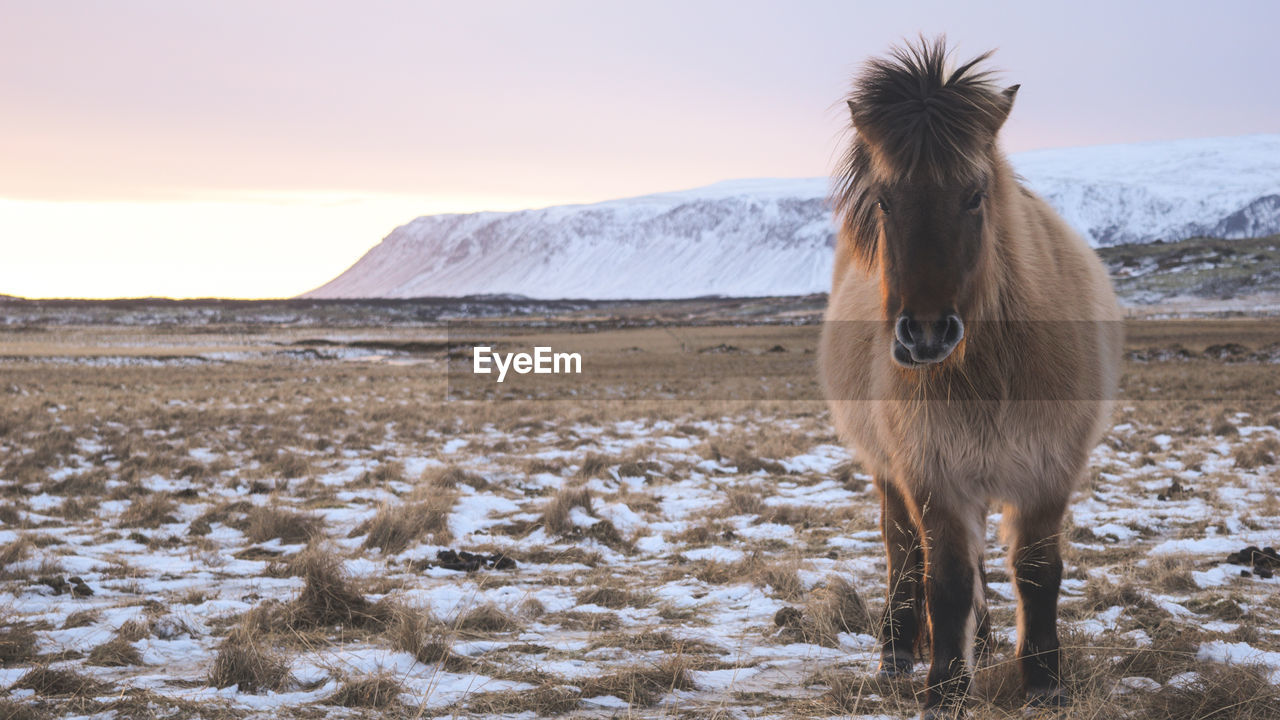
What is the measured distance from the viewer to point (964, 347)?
3201mm

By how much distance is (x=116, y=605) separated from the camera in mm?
4898

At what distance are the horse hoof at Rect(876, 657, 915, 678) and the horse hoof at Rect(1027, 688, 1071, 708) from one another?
597 mm

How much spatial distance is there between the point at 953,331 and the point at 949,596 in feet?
3.92

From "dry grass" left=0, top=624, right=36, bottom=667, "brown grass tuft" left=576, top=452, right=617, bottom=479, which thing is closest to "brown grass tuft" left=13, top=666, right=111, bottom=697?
"dry grass" left=0, top=624, right=36, bottom=667

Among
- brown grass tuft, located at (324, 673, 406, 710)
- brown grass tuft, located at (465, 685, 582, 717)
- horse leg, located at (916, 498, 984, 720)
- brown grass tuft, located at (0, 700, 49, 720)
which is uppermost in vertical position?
horse leg, located at (916, 498, 984, 720)

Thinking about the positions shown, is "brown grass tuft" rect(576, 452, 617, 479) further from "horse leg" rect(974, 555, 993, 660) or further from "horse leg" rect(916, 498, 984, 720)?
"horse leg" rect(916, 498, 984, 720)

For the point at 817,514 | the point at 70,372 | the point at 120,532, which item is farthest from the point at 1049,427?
the point at 70,372

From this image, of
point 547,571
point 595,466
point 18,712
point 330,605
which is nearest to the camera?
point 18,712

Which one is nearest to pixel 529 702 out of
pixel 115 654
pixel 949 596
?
pixel 949 596

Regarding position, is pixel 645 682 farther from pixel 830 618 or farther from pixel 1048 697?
pixel 1048 697

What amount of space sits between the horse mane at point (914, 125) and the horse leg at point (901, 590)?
4.74 ft


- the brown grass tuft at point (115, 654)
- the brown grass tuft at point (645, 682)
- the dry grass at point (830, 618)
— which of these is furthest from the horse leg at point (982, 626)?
the brown grass tuft at point (115, 654)

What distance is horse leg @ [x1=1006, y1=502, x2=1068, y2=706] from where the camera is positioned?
11.7ft

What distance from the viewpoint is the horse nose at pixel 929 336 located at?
9.14ft
